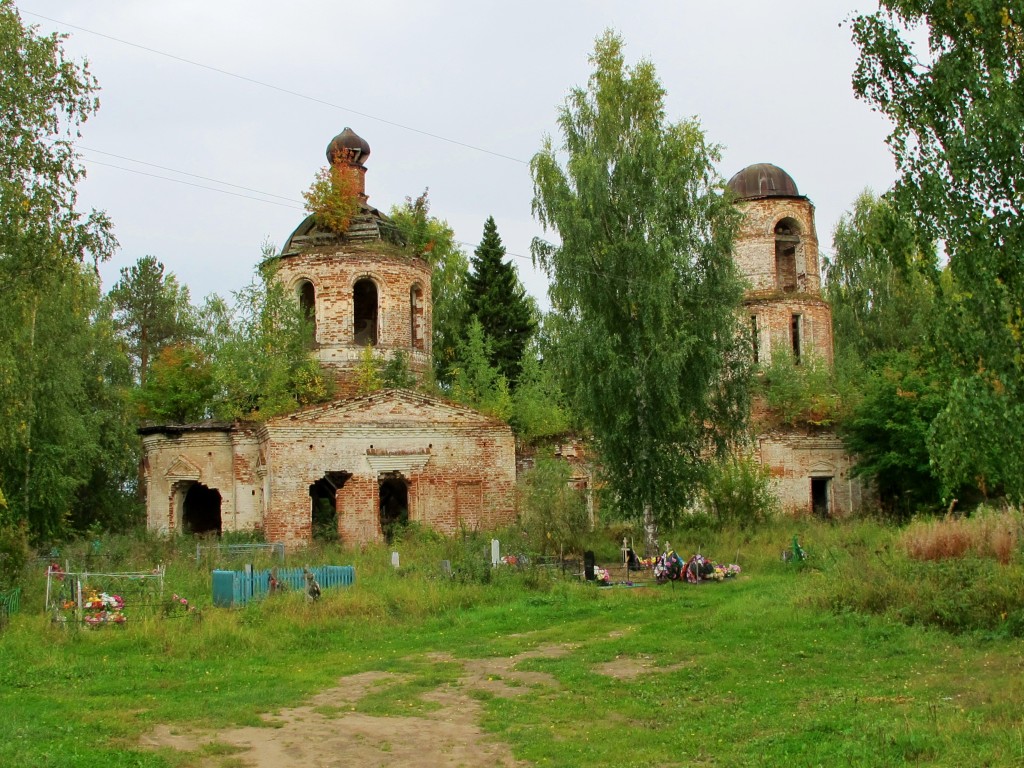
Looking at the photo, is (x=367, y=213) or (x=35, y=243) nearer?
(x=35, y=243)

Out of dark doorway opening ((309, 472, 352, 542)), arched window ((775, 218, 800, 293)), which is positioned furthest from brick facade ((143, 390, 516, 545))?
arched window ((775, 218, 800, 293))

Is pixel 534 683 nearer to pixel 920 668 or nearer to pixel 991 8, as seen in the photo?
pixel 920 668

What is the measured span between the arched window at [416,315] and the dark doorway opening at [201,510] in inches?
265

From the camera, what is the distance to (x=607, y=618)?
601 inches

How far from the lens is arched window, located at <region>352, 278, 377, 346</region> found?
2792 cm

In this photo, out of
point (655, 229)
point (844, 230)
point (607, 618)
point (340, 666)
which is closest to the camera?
point (340, 666)

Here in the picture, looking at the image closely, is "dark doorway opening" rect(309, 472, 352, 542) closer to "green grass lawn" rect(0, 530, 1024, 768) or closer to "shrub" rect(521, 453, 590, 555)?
"shrub" rect(521, 453, 590, 555)

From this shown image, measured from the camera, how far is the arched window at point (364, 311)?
27922mm

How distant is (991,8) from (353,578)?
40.4 ft

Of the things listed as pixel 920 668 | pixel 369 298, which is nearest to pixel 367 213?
pixel 369 298

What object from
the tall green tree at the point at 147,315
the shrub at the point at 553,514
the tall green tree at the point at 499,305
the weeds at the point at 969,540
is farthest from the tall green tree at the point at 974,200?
the tall green tree at the point at 147,315

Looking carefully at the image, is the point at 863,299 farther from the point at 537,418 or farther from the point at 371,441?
the point at 371,441

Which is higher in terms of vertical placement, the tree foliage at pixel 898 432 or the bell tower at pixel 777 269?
the bell tower at pixel 777 269

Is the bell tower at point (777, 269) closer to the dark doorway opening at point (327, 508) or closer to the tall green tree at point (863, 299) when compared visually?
the tall green tree at point (863, 299)
